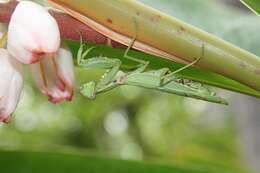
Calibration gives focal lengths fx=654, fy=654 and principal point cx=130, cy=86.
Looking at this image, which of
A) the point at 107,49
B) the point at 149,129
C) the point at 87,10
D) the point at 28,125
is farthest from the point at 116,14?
the point at 28,125

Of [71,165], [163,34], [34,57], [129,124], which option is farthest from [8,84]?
[129,124]

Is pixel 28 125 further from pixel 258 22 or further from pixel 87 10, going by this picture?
pixel 87 10

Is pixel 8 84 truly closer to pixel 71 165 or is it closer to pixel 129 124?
pixel 71 165

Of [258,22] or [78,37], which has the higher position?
[258,22]

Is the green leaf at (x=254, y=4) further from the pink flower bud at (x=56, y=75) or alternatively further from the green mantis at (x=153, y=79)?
the pink flower bud at (x=56, y=75)

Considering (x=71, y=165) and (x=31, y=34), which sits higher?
(x=31, y=34)

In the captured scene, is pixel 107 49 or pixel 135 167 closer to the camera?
pixel 107 49

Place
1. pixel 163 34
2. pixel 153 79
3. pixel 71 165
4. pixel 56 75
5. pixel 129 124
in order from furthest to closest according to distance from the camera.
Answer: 1. pixel 129 124
2. pixel 71 165
3. pixel 153 79
4. pixel 56 75
5. pixel 163 34

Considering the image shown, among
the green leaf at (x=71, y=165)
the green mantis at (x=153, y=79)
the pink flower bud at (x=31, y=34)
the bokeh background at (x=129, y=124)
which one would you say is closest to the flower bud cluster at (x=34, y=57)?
the pink flower bud at (x=31, y=34)
